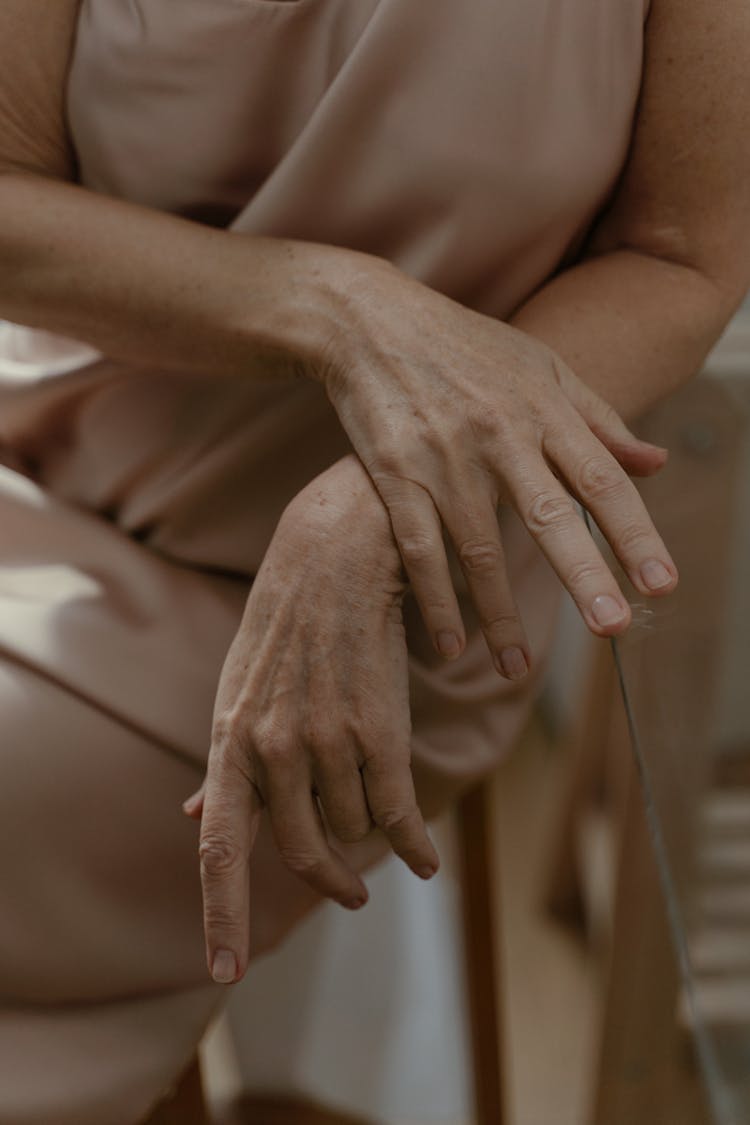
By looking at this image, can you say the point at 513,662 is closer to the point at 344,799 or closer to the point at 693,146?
the point at 344,799

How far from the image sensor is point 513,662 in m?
0.65

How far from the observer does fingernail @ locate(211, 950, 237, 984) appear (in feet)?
2.13

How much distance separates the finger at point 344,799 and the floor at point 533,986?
0.81 m

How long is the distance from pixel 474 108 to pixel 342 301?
0.14 meters

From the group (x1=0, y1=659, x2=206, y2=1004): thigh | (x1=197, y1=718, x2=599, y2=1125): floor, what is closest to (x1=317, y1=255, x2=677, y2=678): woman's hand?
(x1=0, y1=659, x2=206, y2=1004): thigh

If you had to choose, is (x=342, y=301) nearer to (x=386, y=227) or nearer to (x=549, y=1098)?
(x=386, y=227)

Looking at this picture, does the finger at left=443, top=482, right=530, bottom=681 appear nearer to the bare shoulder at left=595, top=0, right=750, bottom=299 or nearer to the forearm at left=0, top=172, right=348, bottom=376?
the forearm at left=0, top=172, right=348, bottom=376

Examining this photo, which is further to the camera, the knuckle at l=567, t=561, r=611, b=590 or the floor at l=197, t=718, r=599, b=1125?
the floor at l=197, t=718, r=599, b=1125

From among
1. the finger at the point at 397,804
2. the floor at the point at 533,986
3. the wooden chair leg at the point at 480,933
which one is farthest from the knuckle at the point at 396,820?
the floor at the point at 533,986

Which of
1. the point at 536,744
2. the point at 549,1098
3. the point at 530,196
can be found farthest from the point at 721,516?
the point at 536,744

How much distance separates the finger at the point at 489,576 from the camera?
627 millimetres

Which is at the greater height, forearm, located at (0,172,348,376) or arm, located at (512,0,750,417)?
arm, located at (512,0,750,417)

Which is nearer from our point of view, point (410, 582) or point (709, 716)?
point (410, 582)

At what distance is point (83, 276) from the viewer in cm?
72
